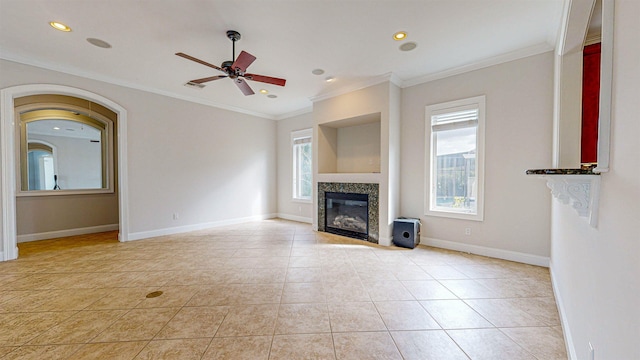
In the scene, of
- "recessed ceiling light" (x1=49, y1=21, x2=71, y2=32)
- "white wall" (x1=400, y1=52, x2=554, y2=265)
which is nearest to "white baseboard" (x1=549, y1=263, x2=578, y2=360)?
"white wall" (x1=400, y1=52, x2=554, y2=265)

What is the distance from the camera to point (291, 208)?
6852mm

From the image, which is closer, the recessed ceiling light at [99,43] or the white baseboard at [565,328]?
the white baseboard at [565,328]

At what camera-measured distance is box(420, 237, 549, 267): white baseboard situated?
331cm

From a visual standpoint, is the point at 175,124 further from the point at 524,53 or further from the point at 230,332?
the point at 524,53

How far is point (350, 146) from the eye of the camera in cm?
558

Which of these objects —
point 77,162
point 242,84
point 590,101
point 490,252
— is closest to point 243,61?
point 242,84

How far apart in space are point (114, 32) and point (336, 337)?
4190 millimetres

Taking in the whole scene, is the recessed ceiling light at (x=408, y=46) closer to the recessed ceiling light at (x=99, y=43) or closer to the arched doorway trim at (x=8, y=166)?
the recessed ceiling light at (x=99, y=43)

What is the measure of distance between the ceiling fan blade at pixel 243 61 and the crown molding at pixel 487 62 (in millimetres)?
2885

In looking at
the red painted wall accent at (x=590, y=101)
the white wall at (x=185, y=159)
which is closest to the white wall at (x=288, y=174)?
the white wall at (x=185, y=159)

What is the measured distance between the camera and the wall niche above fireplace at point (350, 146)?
5176 millimetres

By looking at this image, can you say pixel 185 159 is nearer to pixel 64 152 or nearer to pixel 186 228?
pixel 186 228

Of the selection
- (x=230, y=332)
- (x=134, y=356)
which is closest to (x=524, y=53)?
(x=230, y=332)

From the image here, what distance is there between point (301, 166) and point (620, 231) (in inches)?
240
